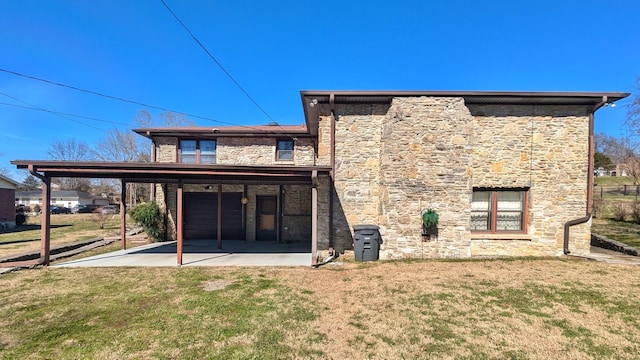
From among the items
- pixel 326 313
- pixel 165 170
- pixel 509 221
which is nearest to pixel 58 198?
pixel 165 170

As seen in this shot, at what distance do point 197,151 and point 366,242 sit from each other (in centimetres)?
862

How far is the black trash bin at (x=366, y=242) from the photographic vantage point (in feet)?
26.7

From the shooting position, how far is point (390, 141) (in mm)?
8406

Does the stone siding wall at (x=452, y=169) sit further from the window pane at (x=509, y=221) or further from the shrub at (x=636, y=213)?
the shrub at (x=636, y=213)

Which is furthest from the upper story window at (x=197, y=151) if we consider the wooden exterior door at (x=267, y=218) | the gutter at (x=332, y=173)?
the gutter at (x=332, y=173)

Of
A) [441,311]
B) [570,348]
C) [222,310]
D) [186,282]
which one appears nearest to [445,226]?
[441,311]

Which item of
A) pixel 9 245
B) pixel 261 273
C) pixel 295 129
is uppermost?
pixel 295 129

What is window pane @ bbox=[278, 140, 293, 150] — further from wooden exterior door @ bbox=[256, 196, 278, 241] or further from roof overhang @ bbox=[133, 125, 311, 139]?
wooden exterior door @ bbox=[256, 196, 278, 241]

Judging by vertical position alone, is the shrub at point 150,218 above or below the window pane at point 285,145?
below

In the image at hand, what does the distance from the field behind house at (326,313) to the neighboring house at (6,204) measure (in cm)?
1855

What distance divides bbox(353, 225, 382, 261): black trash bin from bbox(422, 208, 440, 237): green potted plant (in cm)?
142

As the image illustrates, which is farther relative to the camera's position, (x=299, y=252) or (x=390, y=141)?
(x=299, y=252)

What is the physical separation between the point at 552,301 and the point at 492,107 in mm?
5835

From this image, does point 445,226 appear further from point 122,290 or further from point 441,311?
point 122,290
